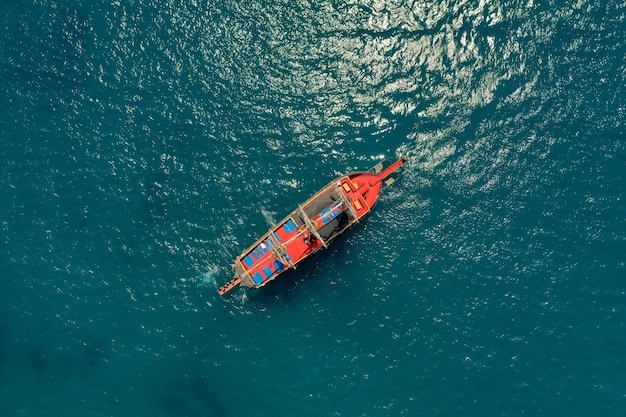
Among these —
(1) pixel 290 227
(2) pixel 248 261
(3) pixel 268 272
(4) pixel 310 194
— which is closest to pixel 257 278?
(3) pixel 268 272

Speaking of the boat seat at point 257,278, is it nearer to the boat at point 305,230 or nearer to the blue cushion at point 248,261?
the boat at point 305,230

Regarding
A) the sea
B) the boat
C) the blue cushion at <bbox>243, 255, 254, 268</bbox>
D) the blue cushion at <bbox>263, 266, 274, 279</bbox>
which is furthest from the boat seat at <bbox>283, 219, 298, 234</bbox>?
the blue cushion at <bbox>243, 255, 254, 268</bbox>

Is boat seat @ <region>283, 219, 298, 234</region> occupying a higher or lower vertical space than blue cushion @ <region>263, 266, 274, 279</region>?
higher

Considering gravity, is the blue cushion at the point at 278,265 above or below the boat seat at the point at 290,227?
below

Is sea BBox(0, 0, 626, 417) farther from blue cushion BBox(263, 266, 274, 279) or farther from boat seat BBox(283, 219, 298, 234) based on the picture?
boat seat BBox(283, 219, 298, 234)

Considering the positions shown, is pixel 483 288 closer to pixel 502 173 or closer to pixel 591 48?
pixel 502 173

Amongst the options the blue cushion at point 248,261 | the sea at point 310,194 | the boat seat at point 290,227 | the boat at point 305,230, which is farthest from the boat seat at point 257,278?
the boat seat at point 290,227
